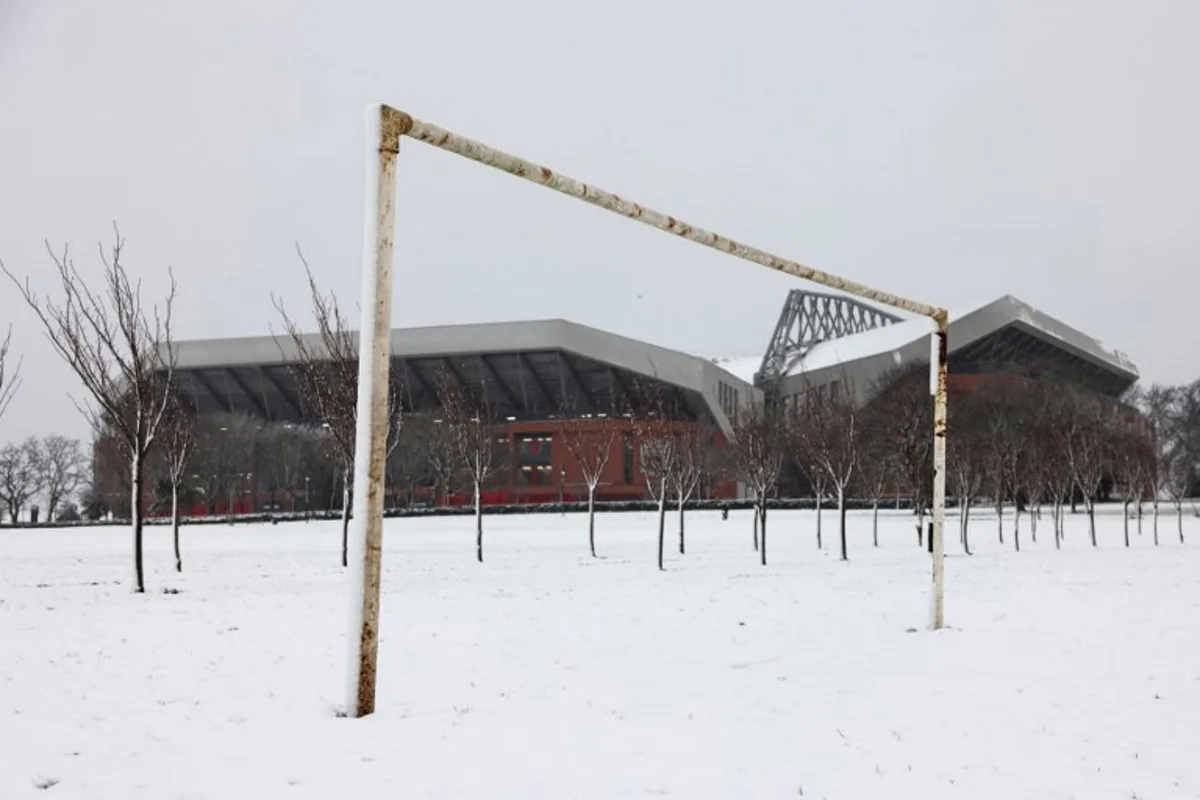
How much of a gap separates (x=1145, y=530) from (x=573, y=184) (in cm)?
4231

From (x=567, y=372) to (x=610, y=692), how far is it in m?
66.5

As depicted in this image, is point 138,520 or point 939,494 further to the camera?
point 138,520

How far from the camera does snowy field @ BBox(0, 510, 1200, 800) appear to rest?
5340mm

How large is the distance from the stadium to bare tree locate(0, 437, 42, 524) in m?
13.1

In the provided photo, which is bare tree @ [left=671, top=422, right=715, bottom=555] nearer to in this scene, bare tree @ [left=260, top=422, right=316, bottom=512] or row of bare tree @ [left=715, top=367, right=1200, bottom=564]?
row of bare tree @ [left=715, top=367, right=1200, bottom=564]

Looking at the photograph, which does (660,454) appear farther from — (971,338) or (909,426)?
(971,338)

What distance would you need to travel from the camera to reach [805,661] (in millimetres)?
9117

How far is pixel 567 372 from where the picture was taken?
73.9m

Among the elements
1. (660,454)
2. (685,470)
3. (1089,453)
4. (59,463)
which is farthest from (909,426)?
(59,463)

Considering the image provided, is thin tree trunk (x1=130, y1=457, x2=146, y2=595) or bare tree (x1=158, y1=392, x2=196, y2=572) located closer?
thin tree trunk (x1=130, y1=457, x2=146, y2=595)

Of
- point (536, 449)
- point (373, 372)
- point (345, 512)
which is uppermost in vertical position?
point (536, 449)

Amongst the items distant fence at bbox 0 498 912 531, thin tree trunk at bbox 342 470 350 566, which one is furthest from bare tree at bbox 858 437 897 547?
thin tree trunk at bbox 342 470 350 566

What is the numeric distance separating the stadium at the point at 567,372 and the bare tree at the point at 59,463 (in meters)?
12.4

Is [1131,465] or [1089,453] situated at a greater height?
[1089,453]
